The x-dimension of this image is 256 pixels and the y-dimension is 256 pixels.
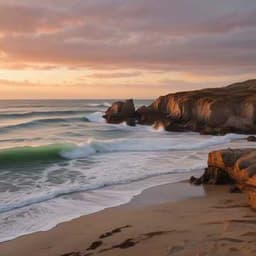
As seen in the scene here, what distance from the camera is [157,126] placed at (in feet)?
124

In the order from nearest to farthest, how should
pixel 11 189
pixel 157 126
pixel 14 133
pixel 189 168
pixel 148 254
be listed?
pixel 148 254 < pixel 11 189 < pixel 189 168 < pixel 14 133 < pixel 157 126

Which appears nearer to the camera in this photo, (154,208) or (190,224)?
(190,224)

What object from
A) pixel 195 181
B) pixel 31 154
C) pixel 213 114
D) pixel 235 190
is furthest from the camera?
pixel 213 114

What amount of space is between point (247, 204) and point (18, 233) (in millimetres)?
5320

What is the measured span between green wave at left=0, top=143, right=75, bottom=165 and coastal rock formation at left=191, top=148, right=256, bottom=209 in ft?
31.7

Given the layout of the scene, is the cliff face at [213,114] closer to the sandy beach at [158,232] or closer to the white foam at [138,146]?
the white foam at [138,146]

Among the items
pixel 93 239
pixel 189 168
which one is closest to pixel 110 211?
pixel 93 239

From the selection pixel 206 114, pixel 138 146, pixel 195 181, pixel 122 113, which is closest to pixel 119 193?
pixel 195 181

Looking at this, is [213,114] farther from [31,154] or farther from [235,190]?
[235,190]

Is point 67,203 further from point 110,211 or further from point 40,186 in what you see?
point 40,186

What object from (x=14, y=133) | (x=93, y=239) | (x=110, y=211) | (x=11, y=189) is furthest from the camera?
(x=14, y=133)

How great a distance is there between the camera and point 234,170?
1113 centimetres

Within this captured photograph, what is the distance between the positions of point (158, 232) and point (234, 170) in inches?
150

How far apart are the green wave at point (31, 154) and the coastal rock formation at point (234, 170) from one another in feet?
31.7
